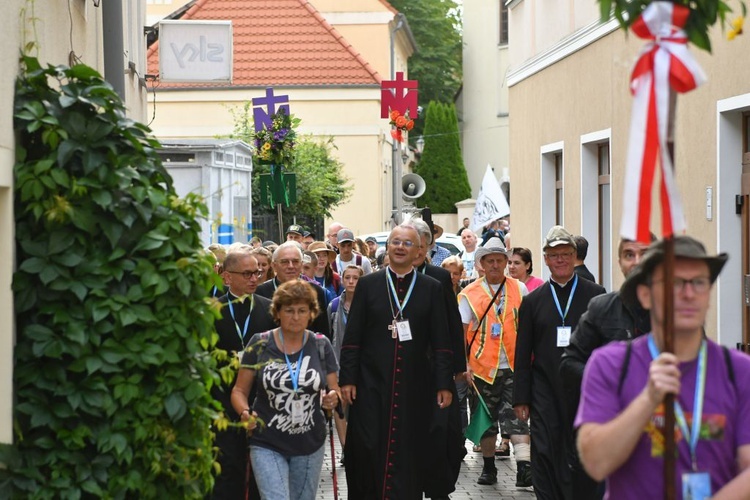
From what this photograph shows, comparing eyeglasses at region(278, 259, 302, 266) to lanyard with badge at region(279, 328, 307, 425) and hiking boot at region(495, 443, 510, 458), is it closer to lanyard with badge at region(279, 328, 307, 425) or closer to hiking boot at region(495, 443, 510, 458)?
lanyard with badge at region(279, 328, 307, 425)

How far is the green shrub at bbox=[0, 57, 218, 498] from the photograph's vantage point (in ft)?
20.0

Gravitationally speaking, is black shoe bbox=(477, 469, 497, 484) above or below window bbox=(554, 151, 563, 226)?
below

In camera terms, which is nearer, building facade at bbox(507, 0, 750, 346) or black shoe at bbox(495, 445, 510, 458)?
building facade at bbox(507, 0, 750, 346)

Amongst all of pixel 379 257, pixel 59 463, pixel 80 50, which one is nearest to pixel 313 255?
pixel 379 257

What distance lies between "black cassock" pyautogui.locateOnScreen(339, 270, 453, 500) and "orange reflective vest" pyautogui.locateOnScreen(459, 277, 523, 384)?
2410 millimetres

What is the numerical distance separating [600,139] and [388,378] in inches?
309

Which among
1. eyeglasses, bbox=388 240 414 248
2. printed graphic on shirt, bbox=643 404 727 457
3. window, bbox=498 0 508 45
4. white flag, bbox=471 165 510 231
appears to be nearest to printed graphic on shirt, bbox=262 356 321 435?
eyeglasses, bbox=388 240 414 248

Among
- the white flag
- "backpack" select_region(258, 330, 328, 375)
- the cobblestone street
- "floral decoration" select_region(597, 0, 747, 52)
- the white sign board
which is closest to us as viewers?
"floral decoration" select_region(597, 0, 747, 52)

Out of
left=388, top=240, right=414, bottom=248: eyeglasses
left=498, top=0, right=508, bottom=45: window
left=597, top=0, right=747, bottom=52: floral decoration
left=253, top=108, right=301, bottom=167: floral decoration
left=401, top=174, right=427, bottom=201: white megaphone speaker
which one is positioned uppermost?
left=498, top=0, right=508, bottom=45: window

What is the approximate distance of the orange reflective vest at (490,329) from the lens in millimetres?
11773

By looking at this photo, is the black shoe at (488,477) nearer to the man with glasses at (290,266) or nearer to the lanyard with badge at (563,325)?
the man with glasses at (290,266)

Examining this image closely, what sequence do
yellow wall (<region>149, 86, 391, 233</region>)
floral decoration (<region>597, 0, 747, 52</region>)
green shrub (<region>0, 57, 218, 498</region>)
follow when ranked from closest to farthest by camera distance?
floral decoration (<region>597, 0, 747, 52</region>) < green shrub (<region>0, 57, 218, 498</region>) < yellow wall (<region>149, 86, 391, 233</region>)

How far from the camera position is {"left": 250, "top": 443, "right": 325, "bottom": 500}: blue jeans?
7.57m

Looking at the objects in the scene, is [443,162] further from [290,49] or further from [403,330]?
[403,330]
